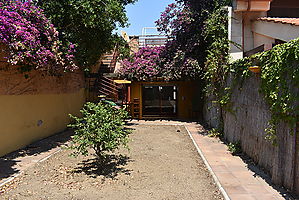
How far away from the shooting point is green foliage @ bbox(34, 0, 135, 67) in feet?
27.1

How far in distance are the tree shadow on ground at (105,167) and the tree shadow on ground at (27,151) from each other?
63.2 inches

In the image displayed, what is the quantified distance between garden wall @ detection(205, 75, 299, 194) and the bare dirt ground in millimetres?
1290

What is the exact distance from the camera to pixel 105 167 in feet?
18.7

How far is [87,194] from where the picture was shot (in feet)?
14.1

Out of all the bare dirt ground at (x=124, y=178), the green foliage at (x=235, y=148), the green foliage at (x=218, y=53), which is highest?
the green foliage at (x=218, y=53)

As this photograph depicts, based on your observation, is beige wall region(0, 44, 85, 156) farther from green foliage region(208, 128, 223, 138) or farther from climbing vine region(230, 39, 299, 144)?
climbing vine region(230, 39, 299, 144)

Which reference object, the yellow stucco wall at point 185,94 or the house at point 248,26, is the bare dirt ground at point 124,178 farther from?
the yellow stucco wall at point 185,94

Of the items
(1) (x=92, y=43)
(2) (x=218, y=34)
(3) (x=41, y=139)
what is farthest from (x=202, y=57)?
(3) (x=41, y=139)

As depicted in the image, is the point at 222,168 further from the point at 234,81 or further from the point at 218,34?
the point at 218,34

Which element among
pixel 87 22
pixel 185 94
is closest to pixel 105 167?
pixel 87 22

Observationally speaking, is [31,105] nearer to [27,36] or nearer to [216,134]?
[27,36]

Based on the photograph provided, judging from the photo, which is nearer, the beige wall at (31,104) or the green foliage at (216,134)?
the beige wall at (31,104)

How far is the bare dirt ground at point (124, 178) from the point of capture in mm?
4305

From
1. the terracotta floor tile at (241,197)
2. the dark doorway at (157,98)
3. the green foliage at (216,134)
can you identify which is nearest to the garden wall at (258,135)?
the green foliage at (216,134)
